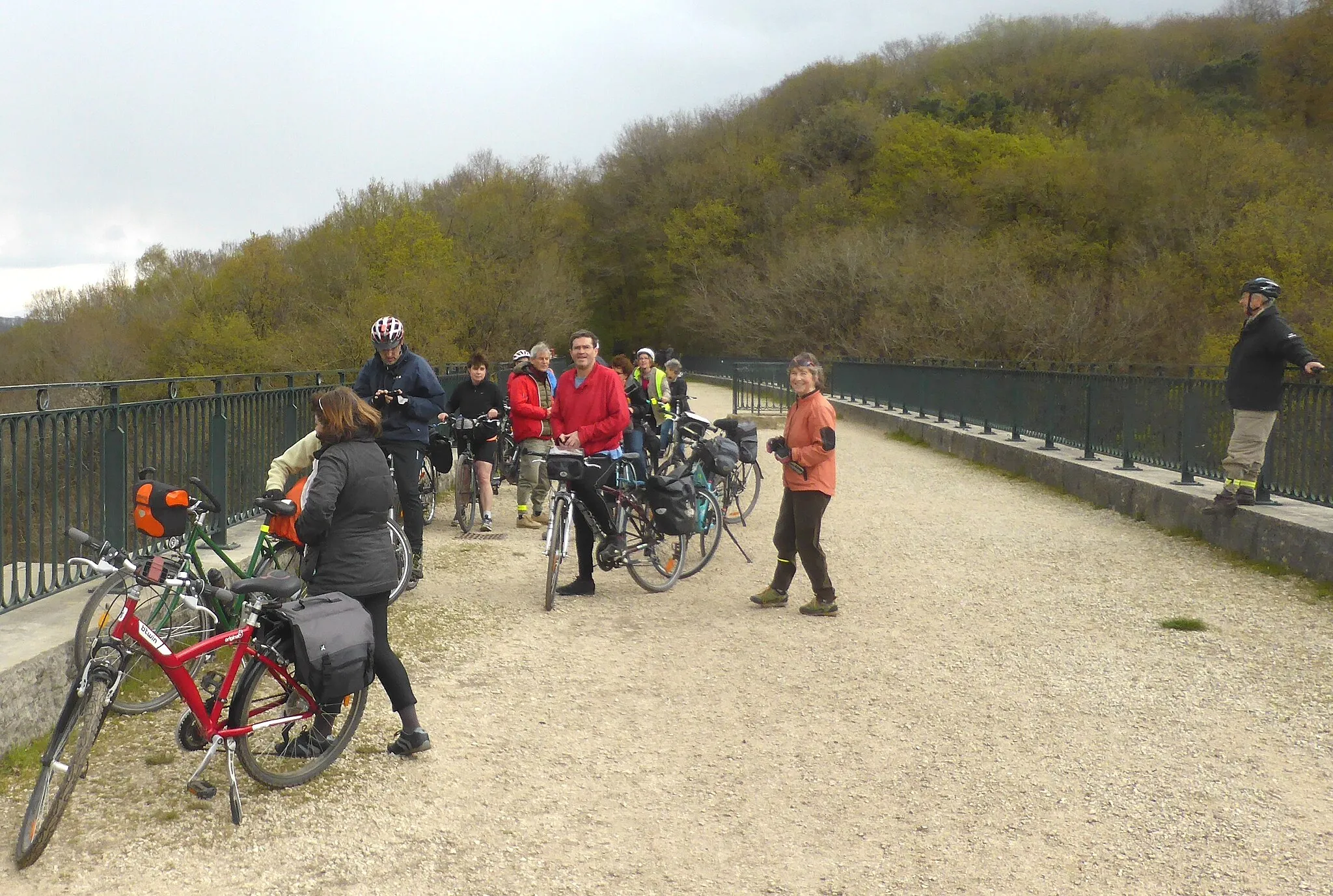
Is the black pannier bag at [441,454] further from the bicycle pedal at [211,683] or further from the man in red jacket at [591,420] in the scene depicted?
the bicycle pedal at [211,683]

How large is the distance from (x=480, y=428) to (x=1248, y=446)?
6.49m

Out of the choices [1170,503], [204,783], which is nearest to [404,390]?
[204,783]

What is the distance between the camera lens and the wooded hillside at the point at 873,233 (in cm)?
3584

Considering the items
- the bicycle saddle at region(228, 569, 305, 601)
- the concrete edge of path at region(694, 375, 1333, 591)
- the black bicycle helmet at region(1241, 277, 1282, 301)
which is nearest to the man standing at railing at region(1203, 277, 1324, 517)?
the black bicycle helmet at region(1241, 277, 1282, 301)

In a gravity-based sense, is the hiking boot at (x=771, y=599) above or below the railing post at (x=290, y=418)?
below

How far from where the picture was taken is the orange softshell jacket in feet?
26.0

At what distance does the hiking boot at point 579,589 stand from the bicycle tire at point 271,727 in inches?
141

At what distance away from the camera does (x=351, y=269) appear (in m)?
43.2

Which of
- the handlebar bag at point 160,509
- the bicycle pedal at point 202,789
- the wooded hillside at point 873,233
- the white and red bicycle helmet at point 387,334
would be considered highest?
the wooded hillside at point 873,233

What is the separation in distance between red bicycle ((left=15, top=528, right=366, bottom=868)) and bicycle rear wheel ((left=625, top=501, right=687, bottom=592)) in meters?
3.67

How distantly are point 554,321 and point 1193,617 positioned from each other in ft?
113

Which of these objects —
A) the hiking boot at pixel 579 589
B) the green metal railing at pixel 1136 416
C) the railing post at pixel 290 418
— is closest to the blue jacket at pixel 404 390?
the hiking boot at pixel 579 589

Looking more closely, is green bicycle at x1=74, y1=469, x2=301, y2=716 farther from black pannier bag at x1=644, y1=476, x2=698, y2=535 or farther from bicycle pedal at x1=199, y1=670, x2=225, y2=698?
black pannier bag at x1=644, y1=476, x2=698, y2=535

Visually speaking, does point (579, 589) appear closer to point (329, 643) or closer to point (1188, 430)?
point (329, 643)
